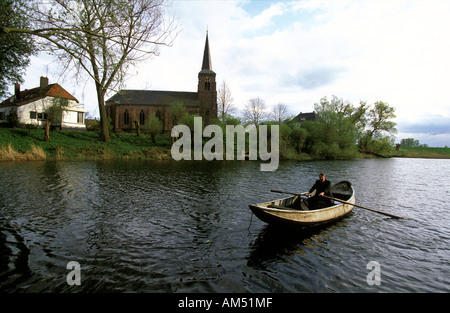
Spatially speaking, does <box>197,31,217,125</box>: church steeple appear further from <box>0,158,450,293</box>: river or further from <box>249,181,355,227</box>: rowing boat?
<box>249,181,355,227</box>: rowing boat

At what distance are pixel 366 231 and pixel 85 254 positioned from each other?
9949 millimetres

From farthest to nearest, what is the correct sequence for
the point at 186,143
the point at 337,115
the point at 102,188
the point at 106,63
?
1. the point at 337,115
2. the point at 186,143
3. the point at 102,188
4. the point at 106,63

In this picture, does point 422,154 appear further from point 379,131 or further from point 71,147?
point 71,147

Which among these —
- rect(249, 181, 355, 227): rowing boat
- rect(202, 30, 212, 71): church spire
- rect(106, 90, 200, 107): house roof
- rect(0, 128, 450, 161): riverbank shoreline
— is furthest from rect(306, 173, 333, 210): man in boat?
rect(202, 30, 212, 71): church spire

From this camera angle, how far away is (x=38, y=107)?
48.6 metres

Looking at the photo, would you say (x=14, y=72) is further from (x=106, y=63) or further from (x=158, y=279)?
(x=158, y=279)

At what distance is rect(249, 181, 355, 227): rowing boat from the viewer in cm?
828

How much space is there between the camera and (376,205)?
46.4ft

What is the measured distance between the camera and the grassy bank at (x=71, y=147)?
101 feet

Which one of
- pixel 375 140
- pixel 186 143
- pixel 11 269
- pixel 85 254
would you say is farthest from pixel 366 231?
pixel 375 140

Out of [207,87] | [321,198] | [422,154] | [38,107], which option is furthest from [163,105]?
[422,154]

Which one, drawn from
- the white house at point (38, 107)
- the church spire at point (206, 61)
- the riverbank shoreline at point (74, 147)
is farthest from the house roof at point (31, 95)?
the church spire at point (206, 61)

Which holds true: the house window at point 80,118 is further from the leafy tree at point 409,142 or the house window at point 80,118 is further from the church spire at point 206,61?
the leafy tree at point 409,142

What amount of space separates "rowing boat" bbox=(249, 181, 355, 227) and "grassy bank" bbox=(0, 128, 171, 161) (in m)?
32.2
